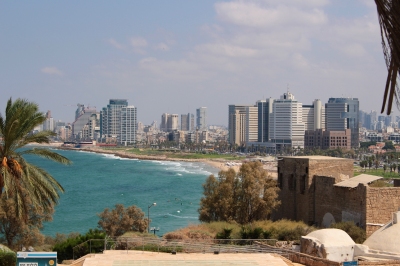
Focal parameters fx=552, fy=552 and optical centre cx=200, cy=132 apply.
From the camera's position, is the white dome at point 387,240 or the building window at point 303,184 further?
the building window at point 303,184

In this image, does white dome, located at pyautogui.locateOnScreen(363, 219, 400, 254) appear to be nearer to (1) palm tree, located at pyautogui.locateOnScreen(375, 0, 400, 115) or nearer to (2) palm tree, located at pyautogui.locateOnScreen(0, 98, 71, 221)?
(2) palm tree, located at pyautogui.locateOnScreen(0, 98, 71, 221)

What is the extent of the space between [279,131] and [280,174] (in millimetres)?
168921

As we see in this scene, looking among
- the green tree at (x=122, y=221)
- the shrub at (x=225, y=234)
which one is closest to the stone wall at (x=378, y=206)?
the shrub at (x=225, y=234)

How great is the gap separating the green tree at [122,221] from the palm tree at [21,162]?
16.7m

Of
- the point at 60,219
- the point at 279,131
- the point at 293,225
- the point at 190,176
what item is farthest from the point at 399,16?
the point at 279,131

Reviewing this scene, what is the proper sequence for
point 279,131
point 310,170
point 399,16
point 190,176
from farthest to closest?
point 279,131
point 190,176
point 310,170
point 399,16

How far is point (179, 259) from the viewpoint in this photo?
44.2 feet

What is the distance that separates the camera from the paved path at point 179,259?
12.8 metres

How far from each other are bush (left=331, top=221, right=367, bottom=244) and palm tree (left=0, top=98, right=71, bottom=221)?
10.7 m

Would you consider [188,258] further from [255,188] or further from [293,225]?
[255,188]

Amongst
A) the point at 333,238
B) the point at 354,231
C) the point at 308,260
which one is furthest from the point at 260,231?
the point at 308,260

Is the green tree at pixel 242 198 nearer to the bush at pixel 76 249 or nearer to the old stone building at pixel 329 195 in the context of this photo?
the old stone building at pixel 329 195

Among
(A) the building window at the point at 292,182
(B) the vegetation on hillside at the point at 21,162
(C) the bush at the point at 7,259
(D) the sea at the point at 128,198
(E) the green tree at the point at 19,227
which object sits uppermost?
(B) the vegetation on hillside at the point at 21,162

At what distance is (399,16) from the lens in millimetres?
3650
